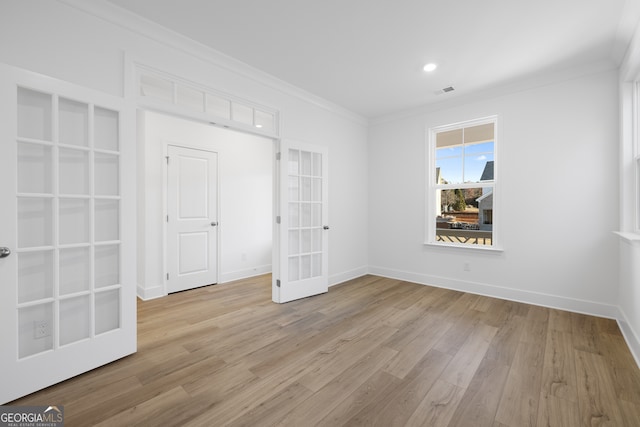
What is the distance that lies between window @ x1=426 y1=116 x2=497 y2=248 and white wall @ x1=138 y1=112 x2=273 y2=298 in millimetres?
2981

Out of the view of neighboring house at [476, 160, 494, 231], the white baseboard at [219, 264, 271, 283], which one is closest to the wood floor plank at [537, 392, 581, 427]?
the view of neighboring house at [476, 160, 494, 231]

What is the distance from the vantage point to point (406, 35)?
2523 millimetres

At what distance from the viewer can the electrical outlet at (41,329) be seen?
181cm

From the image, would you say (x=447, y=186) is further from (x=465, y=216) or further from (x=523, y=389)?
(x=523, y=389)

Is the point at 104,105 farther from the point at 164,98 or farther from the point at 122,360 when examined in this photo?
the point at 122,360

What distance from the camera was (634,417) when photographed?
1562 millimetres

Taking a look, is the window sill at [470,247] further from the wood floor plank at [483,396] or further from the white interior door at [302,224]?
the wood floor plank at [483,396]

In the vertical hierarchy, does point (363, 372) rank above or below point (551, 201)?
below

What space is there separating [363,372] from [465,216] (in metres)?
3.01

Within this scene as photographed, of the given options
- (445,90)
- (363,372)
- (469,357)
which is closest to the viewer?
(363,372)

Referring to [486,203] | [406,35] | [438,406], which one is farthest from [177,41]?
[486,203]

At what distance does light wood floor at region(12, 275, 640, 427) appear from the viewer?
160 centimetres

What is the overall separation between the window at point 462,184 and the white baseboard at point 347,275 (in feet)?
4.21

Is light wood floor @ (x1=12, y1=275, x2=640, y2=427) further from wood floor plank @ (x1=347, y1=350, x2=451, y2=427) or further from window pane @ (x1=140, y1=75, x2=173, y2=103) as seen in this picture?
window pane @ (x1=140, y1=75, x2=173, y2=103)
